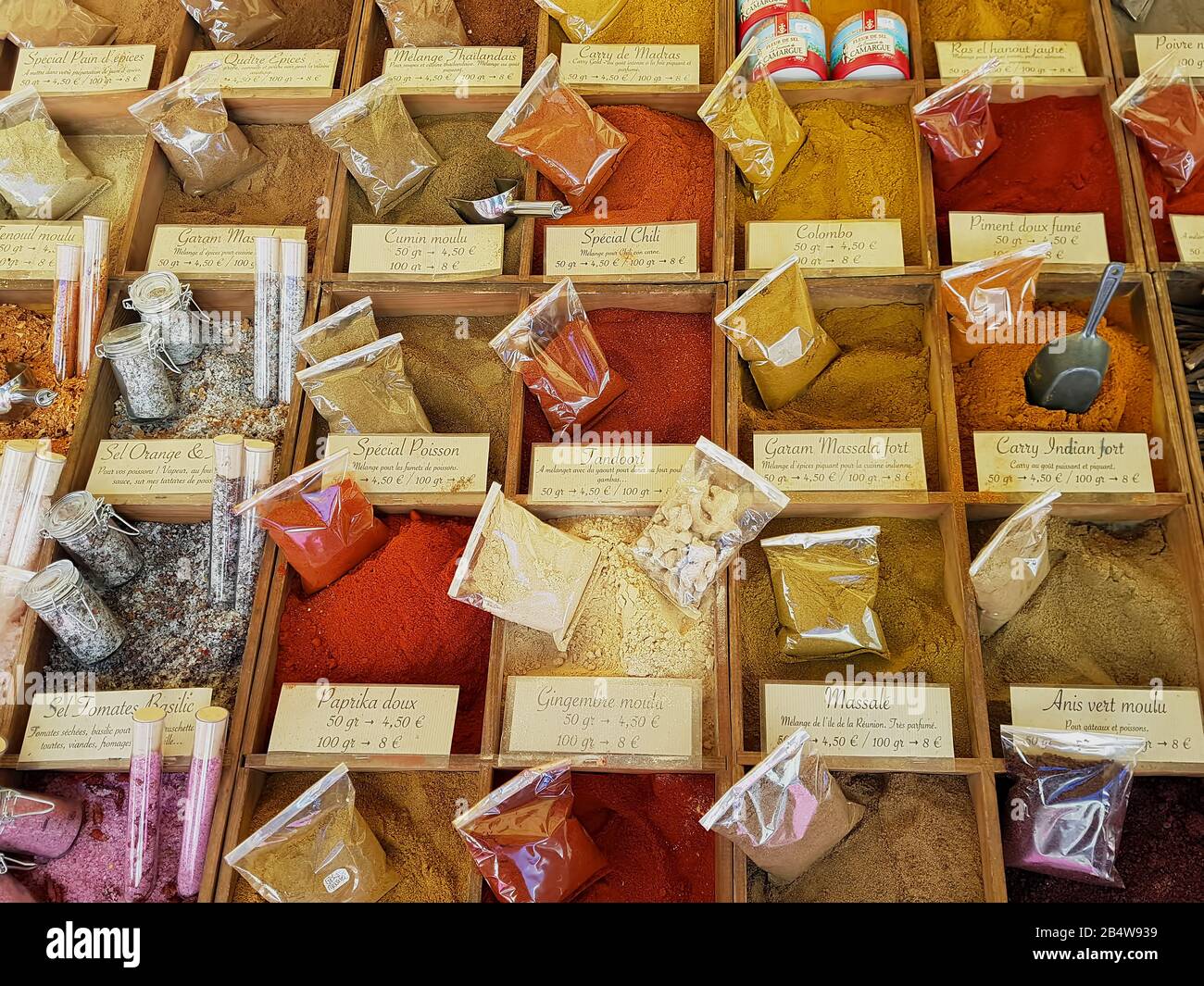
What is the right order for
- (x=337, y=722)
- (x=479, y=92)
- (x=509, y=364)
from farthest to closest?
(x=479, y=92) < (x=509, y=364) < (x=337, y=722)

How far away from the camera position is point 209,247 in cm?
179

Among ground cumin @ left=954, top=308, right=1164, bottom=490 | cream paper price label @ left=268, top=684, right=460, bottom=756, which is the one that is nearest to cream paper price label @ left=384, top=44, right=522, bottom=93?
ground cumin @ left=954, top=308, right=1164, bottom=490

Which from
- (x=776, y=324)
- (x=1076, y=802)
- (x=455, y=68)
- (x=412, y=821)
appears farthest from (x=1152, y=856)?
(x=455, y=68)

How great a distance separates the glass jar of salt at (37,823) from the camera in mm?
1336

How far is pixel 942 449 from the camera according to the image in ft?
5.16

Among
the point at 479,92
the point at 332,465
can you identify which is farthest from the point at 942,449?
the point at 479,92

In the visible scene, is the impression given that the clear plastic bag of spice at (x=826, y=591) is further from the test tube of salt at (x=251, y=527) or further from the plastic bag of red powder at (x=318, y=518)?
the test tube of salt at (x=251, y=527)

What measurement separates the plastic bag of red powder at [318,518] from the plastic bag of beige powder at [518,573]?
8.0 inches

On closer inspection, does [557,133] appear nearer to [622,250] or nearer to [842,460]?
[622,250]

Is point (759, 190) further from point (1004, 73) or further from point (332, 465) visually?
point (332, 465)

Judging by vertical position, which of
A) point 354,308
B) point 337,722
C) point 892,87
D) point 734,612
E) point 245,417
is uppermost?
point 892,87

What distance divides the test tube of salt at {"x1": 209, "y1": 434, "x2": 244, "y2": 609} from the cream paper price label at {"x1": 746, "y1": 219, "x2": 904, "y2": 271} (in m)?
0.96
